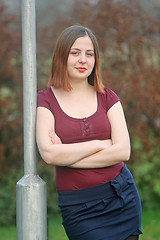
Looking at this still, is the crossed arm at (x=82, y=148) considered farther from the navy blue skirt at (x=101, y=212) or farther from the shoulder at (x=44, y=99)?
the navy blue skirt at (x=101, y=212)

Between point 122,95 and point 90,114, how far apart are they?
10.5 ft

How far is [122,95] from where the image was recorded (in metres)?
6.13

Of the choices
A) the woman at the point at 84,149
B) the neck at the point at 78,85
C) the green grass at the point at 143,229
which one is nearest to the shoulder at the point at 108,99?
the woman at the point at 84,149

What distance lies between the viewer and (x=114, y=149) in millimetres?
2934

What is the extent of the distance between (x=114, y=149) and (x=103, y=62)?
345 centimetres

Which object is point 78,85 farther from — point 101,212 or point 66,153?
point 101,212

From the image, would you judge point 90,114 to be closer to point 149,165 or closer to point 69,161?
point 69,161

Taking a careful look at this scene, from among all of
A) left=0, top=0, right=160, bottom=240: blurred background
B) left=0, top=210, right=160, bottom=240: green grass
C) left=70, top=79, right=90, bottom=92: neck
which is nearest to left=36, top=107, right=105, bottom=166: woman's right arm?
left=70, top=79, right=90, bottom=92: neck

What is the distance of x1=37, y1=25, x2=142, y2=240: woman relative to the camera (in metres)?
2.88

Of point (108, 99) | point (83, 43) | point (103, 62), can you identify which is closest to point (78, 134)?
point (108, 99)

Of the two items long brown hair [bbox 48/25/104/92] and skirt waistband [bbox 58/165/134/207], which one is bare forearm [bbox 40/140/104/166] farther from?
long brown hair [bbox 48/25/104/92]

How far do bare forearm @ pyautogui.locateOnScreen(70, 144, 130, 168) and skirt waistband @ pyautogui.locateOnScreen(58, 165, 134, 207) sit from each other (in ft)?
0.40

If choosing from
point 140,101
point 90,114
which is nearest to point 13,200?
point 140,101

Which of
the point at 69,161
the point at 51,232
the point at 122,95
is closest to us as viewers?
the point at 69,161
